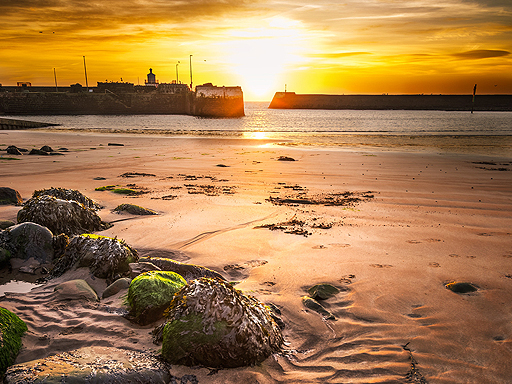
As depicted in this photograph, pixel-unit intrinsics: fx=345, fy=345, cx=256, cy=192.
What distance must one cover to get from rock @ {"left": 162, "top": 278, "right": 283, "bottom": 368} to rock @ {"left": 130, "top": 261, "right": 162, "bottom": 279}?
1171 millimetres

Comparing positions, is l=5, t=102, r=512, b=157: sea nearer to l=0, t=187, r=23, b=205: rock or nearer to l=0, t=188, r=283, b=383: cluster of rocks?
l=0, t=187, r=23, b=205: rock

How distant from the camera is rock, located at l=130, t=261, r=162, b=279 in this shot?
354 centimetres

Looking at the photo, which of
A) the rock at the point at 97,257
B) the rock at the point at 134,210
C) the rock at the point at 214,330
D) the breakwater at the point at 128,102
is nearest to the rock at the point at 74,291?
the rock at the point at 97,257

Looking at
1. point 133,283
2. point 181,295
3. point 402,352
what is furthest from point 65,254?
point 402,352

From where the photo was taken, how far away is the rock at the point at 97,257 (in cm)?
348

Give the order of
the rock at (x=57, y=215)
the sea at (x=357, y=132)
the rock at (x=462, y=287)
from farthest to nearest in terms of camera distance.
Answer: the sea at (x=357, y=132)
the rock at (x=57, y=215)
the rock at (x=462, y=287)

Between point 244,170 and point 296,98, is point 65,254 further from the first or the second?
point 296,98

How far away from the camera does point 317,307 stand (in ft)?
10.2

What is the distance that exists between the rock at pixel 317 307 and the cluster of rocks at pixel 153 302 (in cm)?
42

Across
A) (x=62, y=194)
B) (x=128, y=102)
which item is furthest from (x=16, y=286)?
(x=128, y=102)

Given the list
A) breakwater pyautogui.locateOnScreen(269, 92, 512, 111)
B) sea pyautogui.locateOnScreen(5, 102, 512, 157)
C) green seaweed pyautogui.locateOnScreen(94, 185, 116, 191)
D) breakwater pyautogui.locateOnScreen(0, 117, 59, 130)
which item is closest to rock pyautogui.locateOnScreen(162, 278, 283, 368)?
green seaweed pyautogui.locateOnScreen(94, 185, 116, 191)

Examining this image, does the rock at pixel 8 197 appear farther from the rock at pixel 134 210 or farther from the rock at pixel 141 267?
the rock at pixel 141 267

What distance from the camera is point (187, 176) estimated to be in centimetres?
960

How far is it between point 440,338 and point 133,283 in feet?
8.46
